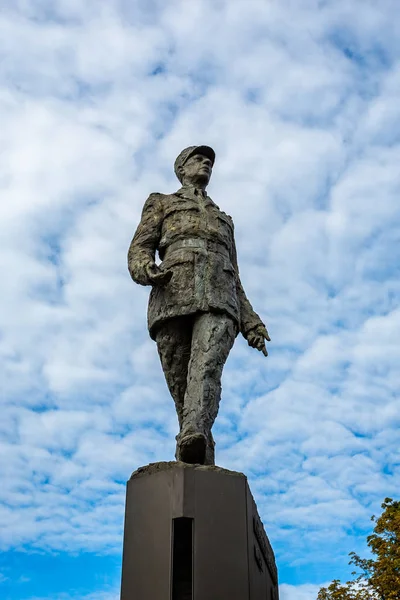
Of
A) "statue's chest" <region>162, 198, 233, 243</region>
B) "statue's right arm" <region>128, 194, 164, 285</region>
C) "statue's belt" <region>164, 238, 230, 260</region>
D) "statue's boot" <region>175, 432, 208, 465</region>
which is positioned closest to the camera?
"statue's boot" <region>175, 432, 208, 465</region>

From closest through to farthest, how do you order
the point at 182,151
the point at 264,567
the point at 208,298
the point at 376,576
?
the point at 264,567 < the point at 208,298 < the point at 182,151 < the point at 376,576

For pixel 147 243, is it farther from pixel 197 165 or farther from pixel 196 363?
pixel 196 363

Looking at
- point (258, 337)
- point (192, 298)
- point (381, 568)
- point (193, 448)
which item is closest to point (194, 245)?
point (192, 298)

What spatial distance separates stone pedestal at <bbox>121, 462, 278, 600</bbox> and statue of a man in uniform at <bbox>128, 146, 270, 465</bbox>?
69 centimetres

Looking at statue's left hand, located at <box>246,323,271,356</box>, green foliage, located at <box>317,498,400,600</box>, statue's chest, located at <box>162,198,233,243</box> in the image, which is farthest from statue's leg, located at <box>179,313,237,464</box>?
green foliage, located at <box>317,498,400,600</box>

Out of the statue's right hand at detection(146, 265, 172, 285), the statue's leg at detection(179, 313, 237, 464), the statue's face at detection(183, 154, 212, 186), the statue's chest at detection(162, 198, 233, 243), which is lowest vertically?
the statue's leg at detection(179, 313, 237, 464)

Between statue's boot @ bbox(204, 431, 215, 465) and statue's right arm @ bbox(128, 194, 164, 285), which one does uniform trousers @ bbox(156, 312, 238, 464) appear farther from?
statue's right arm @ bbox(128, 194, 164, 285)

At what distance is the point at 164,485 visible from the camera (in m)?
5.25

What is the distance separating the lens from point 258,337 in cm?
712

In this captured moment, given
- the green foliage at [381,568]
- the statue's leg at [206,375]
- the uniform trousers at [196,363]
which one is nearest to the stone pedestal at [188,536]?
the statue's leg at [206,375]

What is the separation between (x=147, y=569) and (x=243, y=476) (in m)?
1.04

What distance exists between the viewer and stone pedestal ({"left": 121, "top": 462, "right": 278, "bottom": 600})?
194 inches

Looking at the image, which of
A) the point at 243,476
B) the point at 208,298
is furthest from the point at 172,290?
the point at 243,476

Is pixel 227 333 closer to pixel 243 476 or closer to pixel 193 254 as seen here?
pixel 193 254
